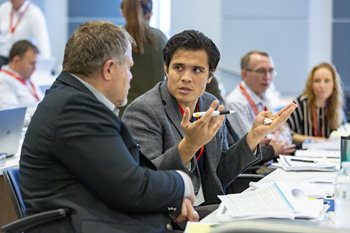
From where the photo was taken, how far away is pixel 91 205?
2.05 meters

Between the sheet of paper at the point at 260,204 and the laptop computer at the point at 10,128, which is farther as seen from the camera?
the laptop computer at the point at 10,128

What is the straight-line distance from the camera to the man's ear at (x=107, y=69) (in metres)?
2.17

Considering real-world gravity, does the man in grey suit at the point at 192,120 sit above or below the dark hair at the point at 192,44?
below

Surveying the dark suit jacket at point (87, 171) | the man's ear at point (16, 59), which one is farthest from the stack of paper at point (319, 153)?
the man's ear at point (16, 59)

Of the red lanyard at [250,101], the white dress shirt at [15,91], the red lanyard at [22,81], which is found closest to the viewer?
the red lanyard at [250,101]

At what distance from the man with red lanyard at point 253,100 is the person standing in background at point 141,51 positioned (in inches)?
20.2

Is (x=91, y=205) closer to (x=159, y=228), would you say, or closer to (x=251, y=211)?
(x=159, y=228)

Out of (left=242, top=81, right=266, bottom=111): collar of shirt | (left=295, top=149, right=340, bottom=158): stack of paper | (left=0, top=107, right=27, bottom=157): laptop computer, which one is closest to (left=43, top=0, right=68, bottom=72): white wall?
(left=242, top=81, right=266, bottom=111): collar of shirt

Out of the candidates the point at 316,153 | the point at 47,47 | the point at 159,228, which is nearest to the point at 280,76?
the point at 47,47

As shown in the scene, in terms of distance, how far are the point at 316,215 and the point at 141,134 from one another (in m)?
0.88

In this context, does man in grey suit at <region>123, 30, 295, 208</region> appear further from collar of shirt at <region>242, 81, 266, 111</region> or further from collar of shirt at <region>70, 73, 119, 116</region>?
collar of shirt at <region>242, 81, 266, 111</region>

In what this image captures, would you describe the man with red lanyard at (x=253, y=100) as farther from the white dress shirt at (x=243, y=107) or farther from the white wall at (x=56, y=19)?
the white wall at (x=56, y=19)

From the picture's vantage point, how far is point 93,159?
1995mm

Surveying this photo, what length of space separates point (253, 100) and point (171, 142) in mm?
1690
